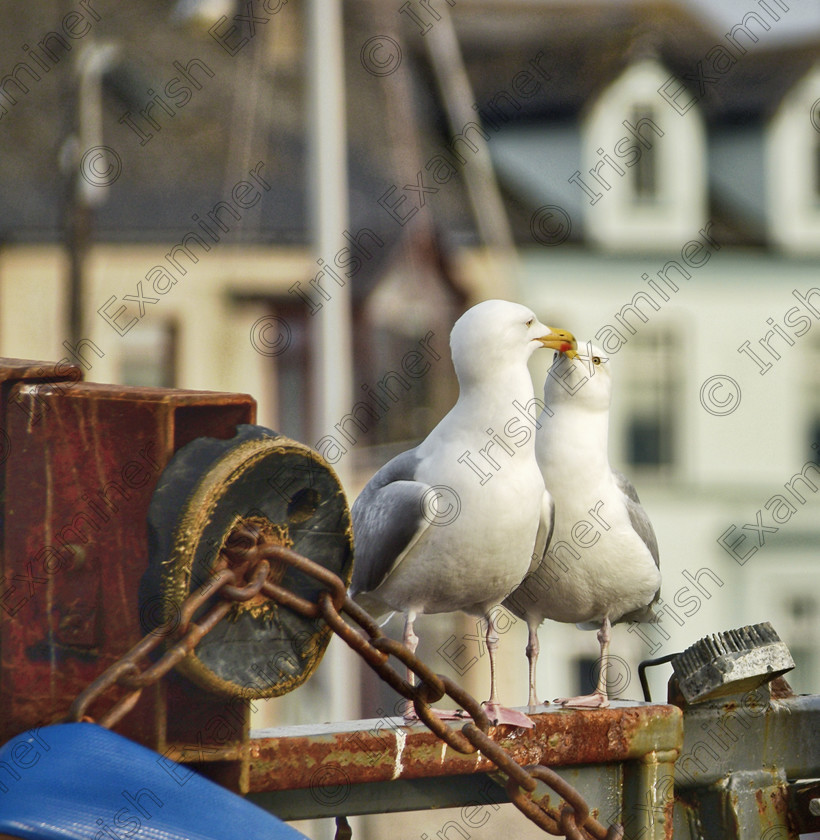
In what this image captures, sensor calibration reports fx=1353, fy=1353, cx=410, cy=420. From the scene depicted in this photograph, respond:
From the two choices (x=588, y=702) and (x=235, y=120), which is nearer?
(x=588, y=702)

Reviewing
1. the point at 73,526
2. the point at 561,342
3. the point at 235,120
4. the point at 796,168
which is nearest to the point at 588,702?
the point at 561,342

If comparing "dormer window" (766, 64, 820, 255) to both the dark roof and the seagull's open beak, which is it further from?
the seagull's open beak

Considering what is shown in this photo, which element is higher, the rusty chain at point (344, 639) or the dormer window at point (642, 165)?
the dormer window at point (642, 165)

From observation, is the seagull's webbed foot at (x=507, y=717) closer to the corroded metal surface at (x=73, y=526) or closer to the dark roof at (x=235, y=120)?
the corroded metal surface at (x=73, y=526)

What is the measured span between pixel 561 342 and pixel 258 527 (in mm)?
771

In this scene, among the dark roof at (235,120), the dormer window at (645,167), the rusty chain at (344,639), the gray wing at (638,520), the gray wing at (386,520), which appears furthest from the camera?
the dormer window at (645,167)

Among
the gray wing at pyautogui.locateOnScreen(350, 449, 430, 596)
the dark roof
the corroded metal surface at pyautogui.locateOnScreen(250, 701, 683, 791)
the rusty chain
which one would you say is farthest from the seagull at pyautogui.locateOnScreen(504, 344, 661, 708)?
the dark roof

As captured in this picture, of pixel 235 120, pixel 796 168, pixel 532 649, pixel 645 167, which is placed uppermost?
pixel 645 167

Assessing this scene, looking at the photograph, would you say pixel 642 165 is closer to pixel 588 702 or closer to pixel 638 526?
pixel 638 526

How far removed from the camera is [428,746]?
162 cm

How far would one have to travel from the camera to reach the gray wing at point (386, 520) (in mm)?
2115

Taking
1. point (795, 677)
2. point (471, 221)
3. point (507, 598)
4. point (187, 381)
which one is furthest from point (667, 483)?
point (507, 598)

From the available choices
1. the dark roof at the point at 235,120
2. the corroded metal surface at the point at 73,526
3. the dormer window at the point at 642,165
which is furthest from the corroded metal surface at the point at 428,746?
the dormer window at the point at 642,165

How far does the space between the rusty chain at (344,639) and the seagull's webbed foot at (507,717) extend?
0.13 meters
